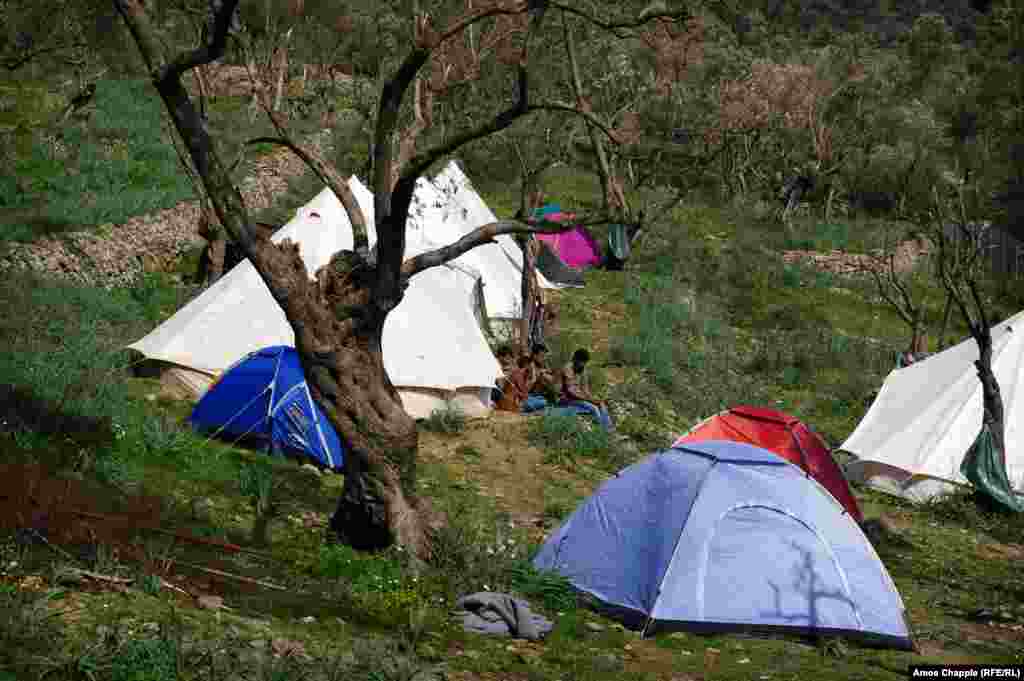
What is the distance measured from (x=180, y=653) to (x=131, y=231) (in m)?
15.5

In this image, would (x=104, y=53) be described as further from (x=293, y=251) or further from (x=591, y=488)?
(x=293, y=251)

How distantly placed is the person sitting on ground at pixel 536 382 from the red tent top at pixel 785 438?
2.68m

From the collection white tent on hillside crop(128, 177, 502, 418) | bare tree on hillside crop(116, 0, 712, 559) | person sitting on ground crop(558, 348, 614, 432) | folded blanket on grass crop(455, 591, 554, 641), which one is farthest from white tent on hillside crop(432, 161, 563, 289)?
folded blanket on grass crop(455, 591, 554, 641)

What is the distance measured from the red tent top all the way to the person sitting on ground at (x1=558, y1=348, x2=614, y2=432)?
1782 mm

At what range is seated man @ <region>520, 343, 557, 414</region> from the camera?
16.7 m

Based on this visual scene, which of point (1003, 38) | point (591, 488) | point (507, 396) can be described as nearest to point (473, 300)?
point (507, 396)

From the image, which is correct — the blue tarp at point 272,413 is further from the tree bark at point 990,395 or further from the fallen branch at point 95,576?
the tree bark at point 990,395

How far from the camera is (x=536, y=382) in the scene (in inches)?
674

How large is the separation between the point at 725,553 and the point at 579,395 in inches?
279

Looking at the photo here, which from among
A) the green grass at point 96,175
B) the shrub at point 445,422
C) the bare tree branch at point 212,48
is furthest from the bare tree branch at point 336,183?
the green grass at point 96,175

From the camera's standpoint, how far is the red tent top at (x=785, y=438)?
1401 cm

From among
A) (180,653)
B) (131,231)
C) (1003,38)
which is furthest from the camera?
(1003,38)

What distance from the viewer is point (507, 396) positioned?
1656cm

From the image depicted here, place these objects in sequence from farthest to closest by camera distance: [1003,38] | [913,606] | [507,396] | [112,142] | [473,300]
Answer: [1003,38]
[112,142]
[473,300]
[507,396]
[913,606]
